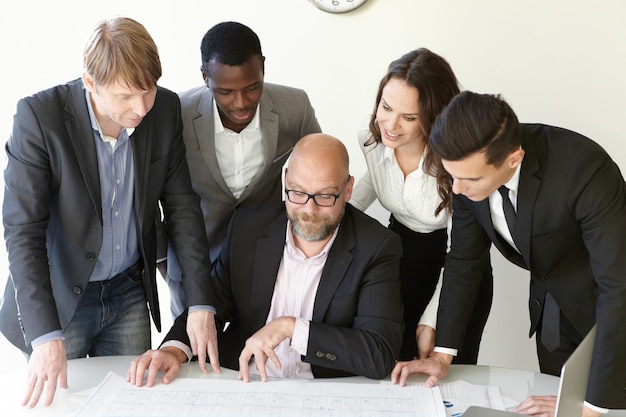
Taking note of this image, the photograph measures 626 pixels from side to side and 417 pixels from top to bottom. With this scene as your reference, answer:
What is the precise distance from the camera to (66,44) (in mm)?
3705

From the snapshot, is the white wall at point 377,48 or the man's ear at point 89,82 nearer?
the man's ear at point 89,82

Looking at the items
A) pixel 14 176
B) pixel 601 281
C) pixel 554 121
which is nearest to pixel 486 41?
pixel 554 121

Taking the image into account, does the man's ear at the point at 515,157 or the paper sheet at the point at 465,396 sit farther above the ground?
the man's ear at the point at 515,157

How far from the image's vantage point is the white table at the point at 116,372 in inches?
74.2

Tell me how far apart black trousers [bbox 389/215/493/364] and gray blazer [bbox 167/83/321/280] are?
0.53m

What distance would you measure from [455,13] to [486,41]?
206 mm

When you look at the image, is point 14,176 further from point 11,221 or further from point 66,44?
point 66,44

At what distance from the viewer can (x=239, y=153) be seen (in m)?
2.65

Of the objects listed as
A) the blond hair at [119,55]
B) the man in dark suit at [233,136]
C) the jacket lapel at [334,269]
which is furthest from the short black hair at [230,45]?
the jacket lapel at [334,269]

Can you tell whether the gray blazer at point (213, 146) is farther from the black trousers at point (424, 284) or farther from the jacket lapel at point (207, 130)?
the black trousers at point (424, 284)

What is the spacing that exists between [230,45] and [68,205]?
0.73 meters

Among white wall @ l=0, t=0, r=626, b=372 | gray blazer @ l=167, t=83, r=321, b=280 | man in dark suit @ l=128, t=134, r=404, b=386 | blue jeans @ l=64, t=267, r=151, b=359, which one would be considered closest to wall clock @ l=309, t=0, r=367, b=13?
white wall @ l=0, t=0, r=626, b=372

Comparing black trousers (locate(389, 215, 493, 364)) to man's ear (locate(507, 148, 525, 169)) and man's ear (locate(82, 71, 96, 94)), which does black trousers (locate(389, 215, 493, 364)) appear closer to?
man's ear (locate(507, 148, 525, 169))

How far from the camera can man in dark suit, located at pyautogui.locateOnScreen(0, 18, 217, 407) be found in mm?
1908
